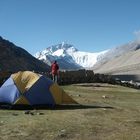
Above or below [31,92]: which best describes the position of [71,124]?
below

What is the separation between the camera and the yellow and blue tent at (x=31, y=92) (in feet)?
79.7

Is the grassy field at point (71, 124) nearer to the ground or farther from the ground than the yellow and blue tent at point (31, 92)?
nearer to the ground

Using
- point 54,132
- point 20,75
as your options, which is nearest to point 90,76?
point 20,75

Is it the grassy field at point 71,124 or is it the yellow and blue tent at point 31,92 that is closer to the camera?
the grassy field at point 71,124

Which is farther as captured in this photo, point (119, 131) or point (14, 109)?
point (14, 109)

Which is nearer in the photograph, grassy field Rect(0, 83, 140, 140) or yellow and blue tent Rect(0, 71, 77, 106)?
grassy field Rect(0, 83, 140, 140)

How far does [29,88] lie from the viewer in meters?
24.6

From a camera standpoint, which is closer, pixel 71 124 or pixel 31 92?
pixel 71 124

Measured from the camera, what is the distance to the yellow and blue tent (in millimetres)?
24281

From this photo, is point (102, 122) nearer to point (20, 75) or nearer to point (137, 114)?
point (137, 114)

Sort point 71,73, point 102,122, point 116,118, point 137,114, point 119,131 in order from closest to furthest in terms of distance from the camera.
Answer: point 119,131 < point 102,122 < point 116,118 < point 137,114 < point 71,73

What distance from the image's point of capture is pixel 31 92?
24578mm

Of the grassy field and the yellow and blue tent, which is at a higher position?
the yellow and blue tent

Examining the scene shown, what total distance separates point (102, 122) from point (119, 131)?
1.96m
